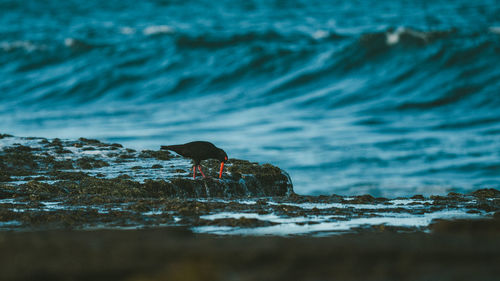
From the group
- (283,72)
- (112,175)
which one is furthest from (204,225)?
(283,72)

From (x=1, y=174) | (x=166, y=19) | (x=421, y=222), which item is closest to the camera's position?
(x=421, y=222)

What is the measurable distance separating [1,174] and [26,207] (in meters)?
1.81

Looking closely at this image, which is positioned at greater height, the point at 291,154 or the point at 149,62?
the point at 149,62

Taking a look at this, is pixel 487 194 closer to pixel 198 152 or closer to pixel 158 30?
pixel 198 152

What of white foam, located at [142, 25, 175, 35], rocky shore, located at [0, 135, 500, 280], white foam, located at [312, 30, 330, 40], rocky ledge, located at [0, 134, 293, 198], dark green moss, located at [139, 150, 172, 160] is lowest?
rocky shore, located at [0, 135, 500, 280]

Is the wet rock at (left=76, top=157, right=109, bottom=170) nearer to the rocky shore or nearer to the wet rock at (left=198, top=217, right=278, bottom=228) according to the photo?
the rocky shore

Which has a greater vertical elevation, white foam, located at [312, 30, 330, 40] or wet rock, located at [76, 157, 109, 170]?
white foam, located at [312, 30, 330, 40]

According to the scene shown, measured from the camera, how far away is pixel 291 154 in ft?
62.1

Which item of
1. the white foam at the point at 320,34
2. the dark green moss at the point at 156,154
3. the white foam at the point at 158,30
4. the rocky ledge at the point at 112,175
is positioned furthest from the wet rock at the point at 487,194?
the white foam at the point at 158,30

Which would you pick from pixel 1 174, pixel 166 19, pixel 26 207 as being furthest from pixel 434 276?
pixel 166 19

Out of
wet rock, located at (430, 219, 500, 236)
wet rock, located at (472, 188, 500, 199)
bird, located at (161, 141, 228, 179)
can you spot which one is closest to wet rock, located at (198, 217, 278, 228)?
wet rock, located at (430, 219, 500, 236)

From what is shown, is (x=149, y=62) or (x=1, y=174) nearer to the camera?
(x=1, y=174)

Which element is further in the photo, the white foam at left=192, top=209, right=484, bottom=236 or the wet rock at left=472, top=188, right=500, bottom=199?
the wet rock at left=472, top=188, right=500, bottom=199

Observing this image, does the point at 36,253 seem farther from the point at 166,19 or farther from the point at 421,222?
the point at 166,19
